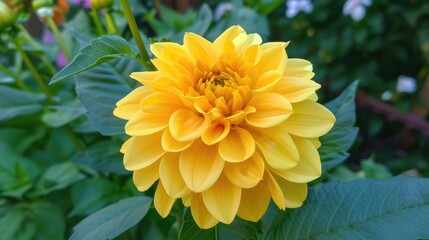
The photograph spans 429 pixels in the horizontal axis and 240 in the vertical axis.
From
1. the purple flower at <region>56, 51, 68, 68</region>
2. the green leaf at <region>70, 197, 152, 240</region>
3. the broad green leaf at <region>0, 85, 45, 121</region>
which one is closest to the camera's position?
the green leaf at <region>70, 197, 152, 240</region>

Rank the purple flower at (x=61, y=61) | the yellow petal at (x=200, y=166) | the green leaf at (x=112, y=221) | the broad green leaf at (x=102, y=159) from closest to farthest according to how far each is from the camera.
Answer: the yellow petal at (x=200, y=166), the green leaf at (x=112, y=221), the broad green leaf at (x=102, y=159), the purple flower at (x=61, y=61)

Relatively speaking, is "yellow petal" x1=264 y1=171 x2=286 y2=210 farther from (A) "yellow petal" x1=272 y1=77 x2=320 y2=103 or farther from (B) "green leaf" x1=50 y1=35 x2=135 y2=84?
(B) "green leaf" x1=50 y1=35 x2=135 y2=84

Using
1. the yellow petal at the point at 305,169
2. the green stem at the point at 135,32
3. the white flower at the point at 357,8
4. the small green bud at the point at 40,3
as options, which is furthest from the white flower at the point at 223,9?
the yellow petal at the point at 305,169

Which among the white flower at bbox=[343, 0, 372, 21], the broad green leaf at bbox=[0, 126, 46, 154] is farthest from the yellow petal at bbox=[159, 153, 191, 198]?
the white flower at bbox=[343, 0, 372, 21]

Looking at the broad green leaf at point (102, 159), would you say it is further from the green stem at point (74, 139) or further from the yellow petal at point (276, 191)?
the yellow petal at point (276, 191)

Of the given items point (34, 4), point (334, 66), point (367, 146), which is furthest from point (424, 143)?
point (34, 4)

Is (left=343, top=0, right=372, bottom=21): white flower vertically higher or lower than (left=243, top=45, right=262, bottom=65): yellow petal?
lower

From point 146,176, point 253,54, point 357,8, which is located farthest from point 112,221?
point 357,8
